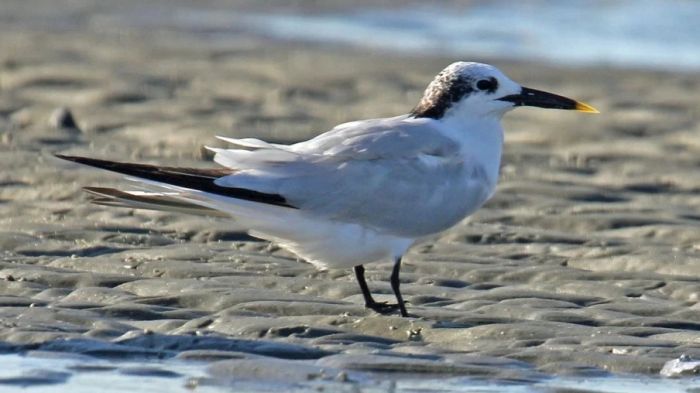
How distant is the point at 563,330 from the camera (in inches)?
230

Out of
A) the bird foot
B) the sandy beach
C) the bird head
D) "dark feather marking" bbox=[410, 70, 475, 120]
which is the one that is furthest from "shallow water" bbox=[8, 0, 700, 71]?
the bird foot

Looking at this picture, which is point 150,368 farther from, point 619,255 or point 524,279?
point 619,255

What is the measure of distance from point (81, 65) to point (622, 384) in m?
7.46

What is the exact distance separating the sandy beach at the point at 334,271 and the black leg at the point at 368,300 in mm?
109

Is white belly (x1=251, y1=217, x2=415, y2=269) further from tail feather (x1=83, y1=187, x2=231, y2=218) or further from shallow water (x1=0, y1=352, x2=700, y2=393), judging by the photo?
shallow water (x1=0, y1=352, x2=700, y2=393)

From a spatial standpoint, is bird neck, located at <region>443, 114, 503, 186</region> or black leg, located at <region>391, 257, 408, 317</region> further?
bird neck, located at <region>443, 114, 503, 186</region>

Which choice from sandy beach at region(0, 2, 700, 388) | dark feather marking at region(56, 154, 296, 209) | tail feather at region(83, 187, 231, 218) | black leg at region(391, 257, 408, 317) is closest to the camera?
sandy beach at region(0, 2, 700, 388)

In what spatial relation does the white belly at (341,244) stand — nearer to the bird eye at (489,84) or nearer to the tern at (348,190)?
the tern at (348,190)

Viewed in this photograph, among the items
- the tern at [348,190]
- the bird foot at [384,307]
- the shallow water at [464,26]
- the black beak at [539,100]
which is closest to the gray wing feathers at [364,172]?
the tern at [348,190]

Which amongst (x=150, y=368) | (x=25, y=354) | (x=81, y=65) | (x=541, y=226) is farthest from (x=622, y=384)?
(x=81, y=65)

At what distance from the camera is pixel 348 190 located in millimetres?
6191

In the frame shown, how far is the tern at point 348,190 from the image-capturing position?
19.9ft

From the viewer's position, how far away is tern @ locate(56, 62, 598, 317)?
6074mm

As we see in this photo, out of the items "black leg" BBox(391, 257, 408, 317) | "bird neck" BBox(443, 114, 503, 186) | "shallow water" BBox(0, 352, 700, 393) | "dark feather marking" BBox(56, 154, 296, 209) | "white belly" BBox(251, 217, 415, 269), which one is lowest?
"shallow water" BBox(0, 352, 700, 393)
